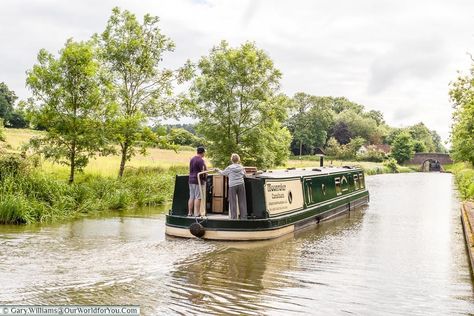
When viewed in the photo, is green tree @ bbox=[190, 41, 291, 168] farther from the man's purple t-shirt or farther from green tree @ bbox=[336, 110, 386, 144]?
green tree @ bbox=[336, 110, 386, 144]

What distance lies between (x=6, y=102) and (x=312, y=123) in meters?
46.8

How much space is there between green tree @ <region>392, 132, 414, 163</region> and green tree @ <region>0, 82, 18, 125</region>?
2277 inches

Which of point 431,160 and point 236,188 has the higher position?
point 431,160

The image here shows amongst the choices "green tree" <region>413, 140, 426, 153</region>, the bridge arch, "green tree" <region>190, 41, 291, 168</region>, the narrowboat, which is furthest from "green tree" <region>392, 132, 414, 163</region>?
the narrowboat

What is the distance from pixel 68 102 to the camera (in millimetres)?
15688

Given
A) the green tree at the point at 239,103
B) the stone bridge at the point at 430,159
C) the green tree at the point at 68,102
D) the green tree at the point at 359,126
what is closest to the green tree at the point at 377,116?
the green tree at the point at 359,126

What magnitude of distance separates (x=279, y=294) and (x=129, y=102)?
14.2m

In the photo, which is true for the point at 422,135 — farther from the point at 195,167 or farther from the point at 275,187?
the point at 195,167

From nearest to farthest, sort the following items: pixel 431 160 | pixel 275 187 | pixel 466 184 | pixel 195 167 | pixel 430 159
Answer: pixel 195 167, pixel 275 187, pixel 466 184, pixel 430 159, pixel 431 160

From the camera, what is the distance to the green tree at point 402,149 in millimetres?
82500

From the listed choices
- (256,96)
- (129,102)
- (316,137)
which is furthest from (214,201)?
(316,137)

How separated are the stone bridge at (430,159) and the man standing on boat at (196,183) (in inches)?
3095

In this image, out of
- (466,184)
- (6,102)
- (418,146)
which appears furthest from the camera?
(418,146)

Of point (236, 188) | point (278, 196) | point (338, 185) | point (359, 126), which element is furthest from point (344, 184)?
point (359, 126)
